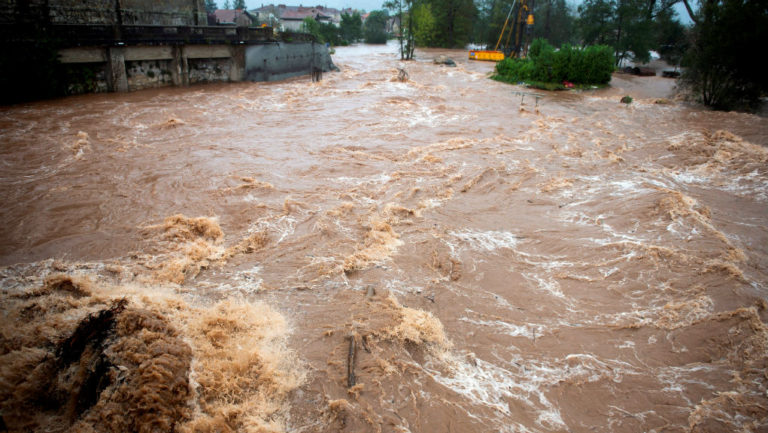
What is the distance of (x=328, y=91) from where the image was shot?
2502 centimetres

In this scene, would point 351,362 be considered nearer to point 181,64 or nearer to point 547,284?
point 547,284

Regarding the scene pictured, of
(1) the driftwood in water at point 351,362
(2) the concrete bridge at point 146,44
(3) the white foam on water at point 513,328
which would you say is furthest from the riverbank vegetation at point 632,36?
(1) the driftwood in water at point 351,362

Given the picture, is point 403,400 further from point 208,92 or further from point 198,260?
point 208,92

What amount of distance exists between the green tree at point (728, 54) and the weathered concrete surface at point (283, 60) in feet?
77.5

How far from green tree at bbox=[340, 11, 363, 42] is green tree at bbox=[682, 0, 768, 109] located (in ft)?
192

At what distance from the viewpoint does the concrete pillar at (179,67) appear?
23773 mm

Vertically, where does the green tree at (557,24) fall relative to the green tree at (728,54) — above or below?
above

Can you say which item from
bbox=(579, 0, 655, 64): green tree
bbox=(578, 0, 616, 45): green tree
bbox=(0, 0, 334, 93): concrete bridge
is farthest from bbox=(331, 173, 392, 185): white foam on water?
bbox=(578, 0, 616, 45): green tree

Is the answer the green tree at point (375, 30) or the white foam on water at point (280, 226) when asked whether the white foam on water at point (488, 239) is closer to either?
the white foam on water at point (280, 226)

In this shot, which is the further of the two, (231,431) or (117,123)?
(117,123)

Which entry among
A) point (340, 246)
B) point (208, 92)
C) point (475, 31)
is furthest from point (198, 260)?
point (475, 31)

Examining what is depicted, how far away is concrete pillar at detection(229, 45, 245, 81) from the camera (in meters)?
26.5

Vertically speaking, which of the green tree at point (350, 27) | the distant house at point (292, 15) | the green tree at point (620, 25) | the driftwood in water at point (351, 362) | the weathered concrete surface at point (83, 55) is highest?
the distant house at point (292, 15)

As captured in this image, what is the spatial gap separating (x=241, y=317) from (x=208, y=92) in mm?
20755
